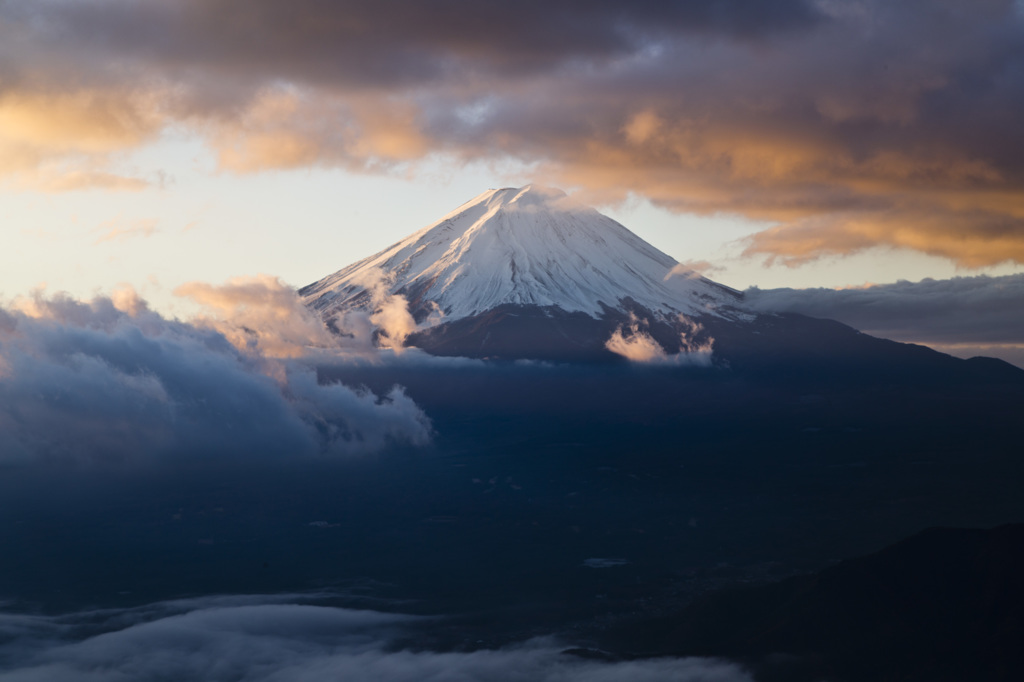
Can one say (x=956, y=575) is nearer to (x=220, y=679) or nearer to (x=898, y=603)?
(x=898, y=603)

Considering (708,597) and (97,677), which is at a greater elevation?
(708,597)

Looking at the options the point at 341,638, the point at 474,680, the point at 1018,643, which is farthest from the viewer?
the point at 341,638

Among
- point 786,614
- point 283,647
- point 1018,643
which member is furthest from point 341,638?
point 1018,643

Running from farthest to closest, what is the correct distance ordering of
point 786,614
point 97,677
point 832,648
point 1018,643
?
point 97,677, point 786,614, point 832,648, point 1018,643

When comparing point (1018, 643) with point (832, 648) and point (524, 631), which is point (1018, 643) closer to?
point (832, 648)

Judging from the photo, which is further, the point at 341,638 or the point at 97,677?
the point at 341,638

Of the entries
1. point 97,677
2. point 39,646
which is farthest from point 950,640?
point 39,646
